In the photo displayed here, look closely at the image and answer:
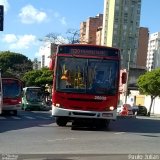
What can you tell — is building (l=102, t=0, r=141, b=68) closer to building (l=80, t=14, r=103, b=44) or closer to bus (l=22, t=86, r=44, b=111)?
building (l=80, t=14, r=103, b=44)

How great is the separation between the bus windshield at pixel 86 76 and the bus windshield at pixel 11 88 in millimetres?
16620

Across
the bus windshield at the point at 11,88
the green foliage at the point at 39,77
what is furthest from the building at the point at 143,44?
the bus windshield at the point at 11,88

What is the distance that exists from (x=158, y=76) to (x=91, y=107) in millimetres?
45395

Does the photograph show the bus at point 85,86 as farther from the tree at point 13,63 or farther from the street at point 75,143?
the tree at point 13,63

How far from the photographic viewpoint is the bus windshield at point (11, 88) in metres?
36.9

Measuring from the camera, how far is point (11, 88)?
37.6m

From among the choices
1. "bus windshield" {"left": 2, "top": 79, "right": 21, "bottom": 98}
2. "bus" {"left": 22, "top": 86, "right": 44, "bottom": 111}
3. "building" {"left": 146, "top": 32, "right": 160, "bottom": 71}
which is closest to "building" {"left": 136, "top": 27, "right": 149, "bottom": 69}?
"building" {"left": 146, "top": 32, "right": 160, "bottom": 71}

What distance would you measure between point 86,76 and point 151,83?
44.4 m

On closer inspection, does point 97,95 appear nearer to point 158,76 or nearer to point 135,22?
point 158,76

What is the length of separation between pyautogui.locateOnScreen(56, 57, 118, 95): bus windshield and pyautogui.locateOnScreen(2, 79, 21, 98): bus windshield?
654 inches

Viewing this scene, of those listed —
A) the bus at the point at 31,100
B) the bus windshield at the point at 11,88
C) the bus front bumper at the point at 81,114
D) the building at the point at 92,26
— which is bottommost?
the bus at the point at 31,100

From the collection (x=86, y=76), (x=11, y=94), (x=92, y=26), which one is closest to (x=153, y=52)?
(x=92, y=26)

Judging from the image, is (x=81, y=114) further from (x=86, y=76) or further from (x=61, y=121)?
(x=61, y=121)

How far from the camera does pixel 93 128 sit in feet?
73.9
